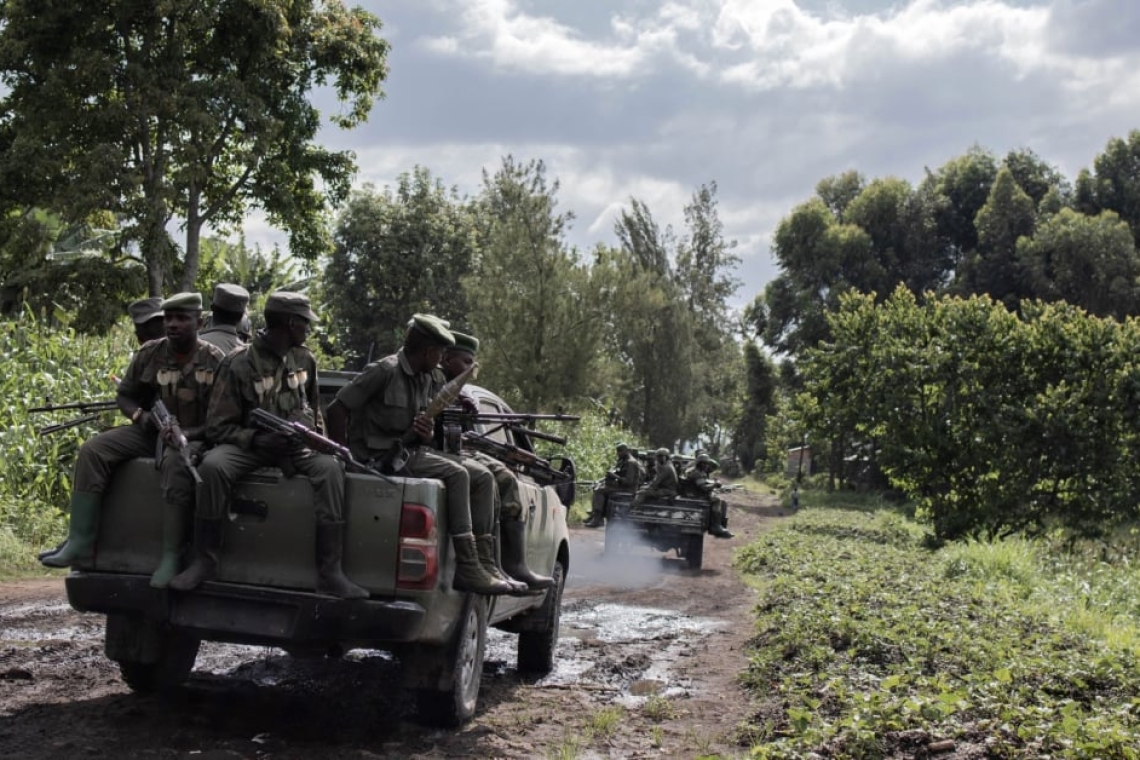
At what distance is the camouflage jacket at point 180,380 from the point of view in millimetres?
6645

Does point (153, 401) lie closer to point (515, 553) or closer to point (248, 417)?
point (248, 417)

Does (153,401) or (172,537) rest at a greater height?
(153,401)

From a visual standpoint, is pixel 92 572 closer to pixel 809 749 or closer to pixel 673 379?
pixel 809 749

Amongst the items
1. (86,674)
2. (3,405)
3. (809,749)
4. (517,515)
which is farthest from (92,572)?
(3,405)

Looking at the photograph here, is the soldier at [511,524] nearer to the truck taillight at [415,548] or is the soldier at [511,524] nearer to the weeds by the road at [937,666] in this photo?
the truck taillight at [415,548]

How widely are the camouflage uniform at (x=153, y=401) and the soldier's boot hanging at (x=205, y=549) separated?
0.35m

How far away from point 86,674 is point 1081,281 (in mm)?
48394

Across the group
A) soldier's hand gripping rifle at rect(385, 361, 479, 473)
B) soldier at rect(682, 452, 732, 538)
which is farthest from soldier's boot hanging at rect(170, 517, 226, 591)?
soldier at rect(682, 452, 732, 538)

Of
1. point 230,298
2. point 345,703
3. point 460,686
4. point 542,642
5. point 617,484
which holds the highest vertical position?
point 230,298

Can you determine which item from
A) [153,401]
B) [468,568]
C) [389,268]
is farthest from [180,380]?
[389,268]

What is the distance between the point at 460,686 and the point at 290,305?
2.21 meters

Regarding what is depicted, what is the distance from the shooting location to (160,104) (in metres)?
19.1

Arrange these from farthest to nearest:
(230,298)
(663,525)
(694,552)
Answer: (663,525) < (694,552) < (230,298)

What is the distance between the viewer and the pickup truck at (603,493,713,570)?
18.5 metres
